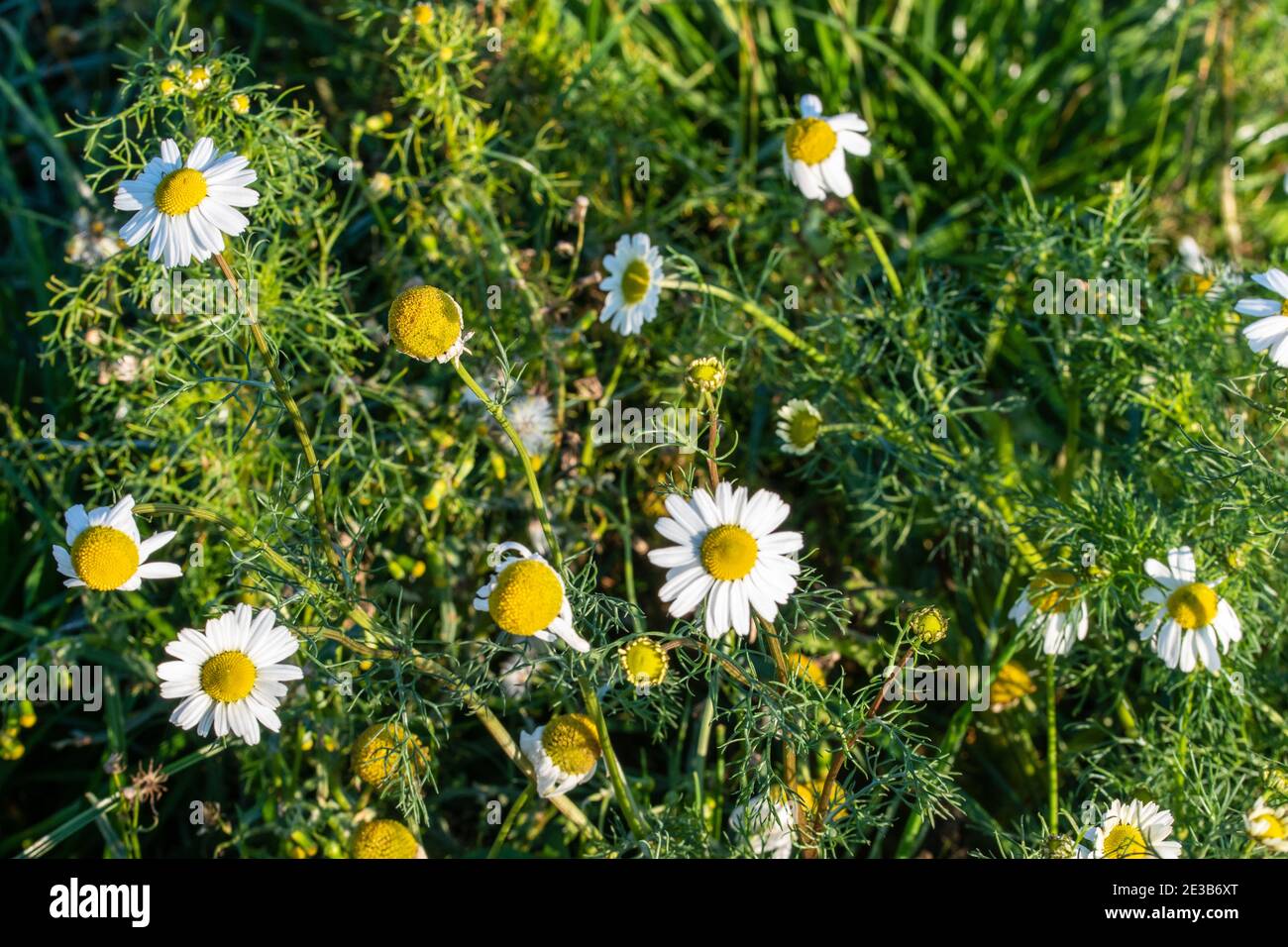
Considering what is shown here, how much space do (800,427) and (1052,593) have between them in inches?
18.2

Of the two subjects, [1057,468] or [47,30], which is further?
[47,30]

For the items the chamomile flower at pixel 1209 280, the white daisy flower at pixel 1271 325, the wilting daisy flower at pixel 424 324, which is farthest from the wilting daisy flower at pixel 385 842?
the chamomile flower at pixel 1209 280

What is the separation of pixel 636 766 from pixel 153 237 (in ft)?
3.87

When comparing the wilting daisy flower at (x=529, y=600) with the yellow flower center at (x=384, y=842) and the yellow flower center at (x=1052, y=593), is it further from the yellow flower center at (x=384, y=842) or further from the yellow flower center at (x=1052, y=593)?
the yellow flower center at (x=1052, y=593)

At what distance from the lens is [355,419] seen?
1.99 metres

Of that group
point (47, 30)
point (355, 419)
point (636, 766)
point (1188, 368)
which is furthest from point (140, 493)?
point (1188, 368)

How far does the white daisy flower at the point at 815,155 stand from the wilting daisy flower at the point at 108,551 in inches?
42.5

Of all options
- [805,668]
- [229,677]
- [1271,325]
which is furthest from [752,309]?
[229,677]

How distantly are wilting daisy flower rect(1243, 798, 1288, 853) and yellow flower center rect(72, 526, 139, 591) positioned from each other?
1.46 m

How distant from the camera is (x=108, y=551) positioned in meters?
1.37

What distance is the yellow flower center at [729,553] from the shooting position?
4.41 feet

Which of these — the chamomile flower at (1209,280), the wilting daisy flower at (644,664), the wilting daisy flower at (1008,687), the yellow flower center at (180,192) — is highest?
the chamomile flower at (1209,280)
